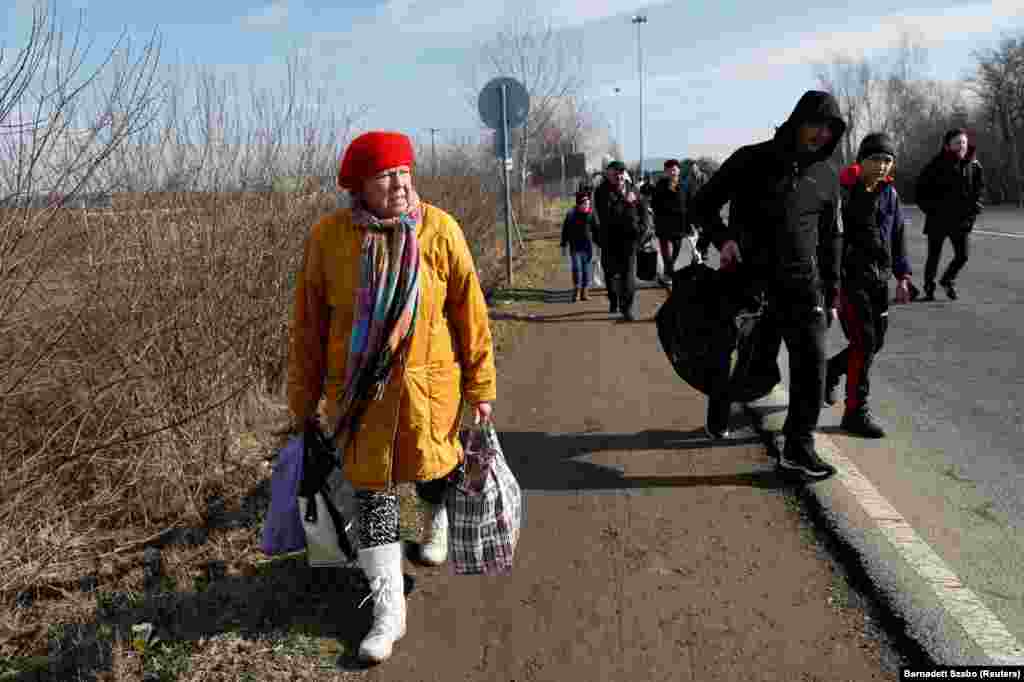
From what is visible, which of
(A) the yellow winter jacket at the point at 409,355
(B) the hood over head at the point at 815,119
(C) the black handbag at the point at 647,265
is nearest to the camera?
(A) the yellow winter jacket at the point at 409,355

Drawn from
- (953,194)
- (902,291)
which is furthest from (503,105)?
(902,291)

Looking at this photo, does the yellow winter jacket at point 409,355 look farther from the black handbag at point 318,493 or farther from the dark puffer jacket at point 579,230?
the dark puffer jacket at point 579,230

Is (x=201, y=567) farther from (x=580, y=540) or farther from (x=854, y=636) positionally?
(x=854, y=636)

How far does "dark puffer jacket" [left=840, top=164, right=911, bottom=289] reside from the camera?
5.09m

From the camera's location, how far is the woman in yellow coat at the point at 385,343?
2.92 m

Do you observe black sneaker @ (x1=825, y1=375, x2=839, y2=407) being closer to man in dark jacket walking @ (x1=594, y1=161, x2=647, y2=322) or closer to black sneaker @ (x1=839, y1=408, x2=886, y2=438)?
black sneaker @ (x1=839, y1=408, x2=886, y2=438)

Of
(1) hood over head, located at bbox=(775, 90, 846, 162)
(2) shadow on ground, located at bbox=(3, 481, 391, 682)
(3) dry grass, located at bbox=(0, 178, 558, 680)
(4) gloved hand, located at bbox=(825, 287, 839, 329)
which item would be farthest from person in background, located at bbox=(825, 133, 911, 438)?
(2) shadow on ground, located at bbox=(3, 481, 391, 682)

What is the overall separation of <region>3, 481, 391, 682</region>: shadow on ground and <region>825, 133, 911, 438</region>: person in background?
3091 mm

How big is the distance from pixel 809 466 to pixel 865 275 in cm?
144

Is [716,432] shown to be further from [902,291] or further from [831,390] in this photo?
[902,291]

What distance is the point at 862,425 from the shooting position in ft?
16.7

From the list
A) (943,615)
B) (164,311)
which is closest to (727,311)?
(943,615)

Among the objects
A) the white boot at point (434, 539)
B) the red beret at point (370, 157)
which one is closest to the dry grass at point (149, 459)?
the white boot at point (434, 539)

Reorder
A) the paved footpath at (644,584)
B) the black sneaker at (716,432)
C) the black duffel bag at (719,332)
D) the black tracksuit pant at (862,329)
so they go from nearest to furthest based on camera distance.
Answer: the paved footpath at (644,584)
the black duffel bag at (719,332)
the black sneaker at (716,432)
the black tracksuit pant at (862,329)
